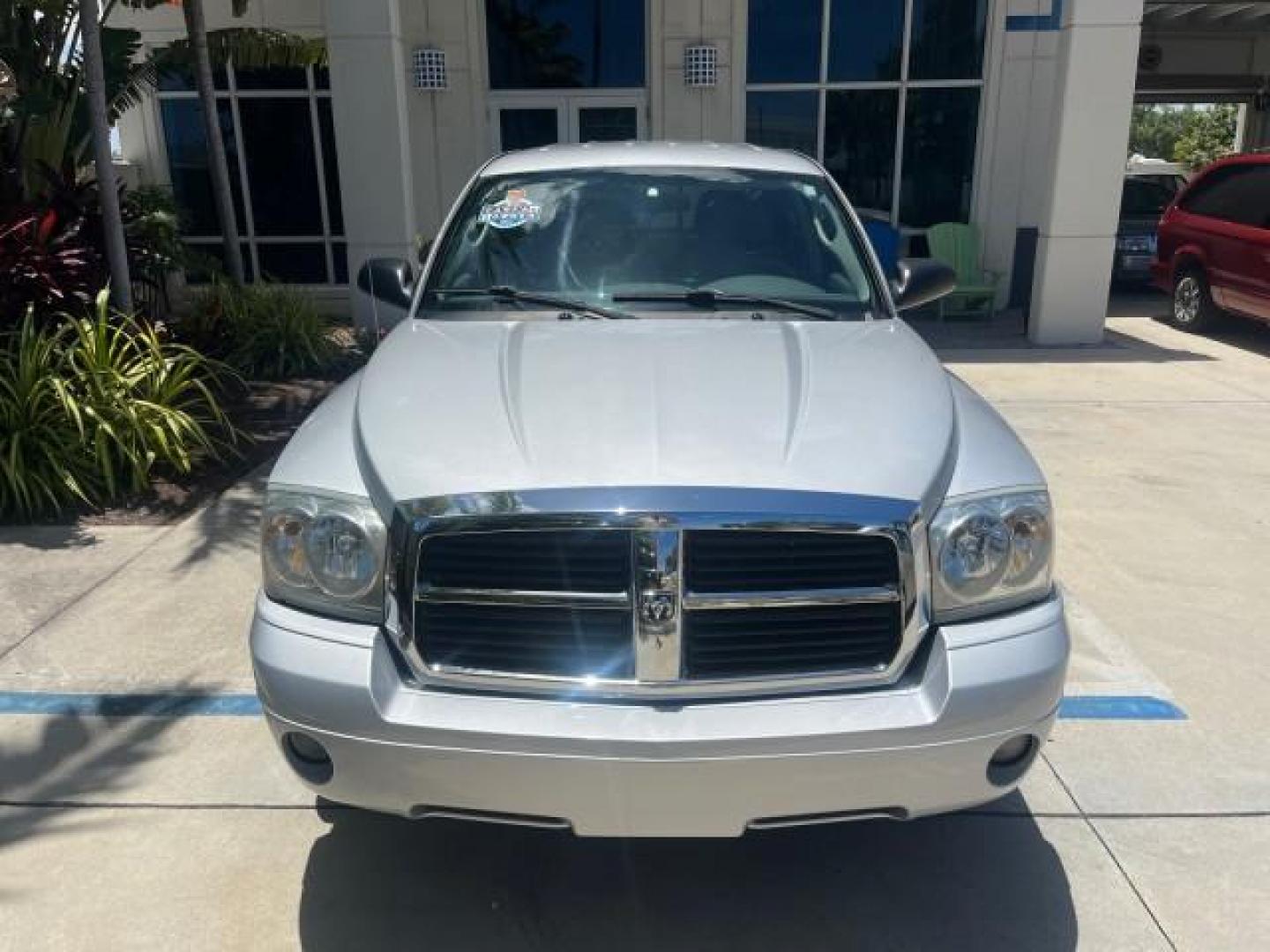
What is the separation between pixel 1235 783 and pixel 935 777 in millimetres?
1620

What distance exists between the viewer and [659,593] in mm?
2268

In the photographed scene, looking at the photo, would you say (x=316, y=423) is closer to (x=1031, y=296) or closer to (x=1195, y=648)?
(x=1195, y=648)

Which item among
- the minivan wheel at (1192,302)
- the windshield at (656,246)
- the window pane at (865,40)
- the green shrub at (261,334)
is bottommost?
the minivan wheel at (1192,302)

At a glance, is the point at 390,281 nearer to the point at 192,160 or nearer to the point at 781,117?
the point at 781,117

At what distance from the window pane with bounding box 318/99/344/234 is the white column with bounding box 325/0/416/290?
2.27 meters

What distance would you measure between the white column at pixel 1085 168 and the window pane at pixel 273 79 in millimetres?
8473

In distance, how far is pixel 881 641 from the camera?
2.35 meters

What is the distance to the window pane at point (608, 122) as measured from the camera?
1232 centimetres

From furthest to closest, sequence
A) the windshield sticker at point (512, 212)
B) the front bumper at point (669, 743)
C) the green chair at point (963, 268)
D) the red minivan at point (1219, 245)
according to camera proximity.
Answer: the green chair at point (963, 268)
the red minivan at point (1219, 245)
the windshield sticker at point (512, 212)
the front bumper at point (669, 743)

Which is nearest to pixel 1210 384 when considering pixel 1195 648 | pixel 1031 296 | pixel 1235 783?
pixel 1031 296

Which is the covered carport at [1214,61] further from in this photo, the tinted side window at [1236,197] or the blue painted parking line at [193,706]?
the blue painted parking line at [193,706]

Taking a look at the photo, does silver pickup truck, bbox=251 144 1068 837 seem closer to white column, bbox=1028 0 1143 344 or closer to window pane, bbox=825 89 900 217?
white column, bbox=1028 0 1143 344

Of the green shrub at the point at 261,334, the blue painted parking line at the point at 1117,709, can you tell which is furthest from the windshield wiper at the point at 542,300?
the green shrub at the point at 261,334

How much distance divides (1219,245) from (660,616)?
1092 cm
